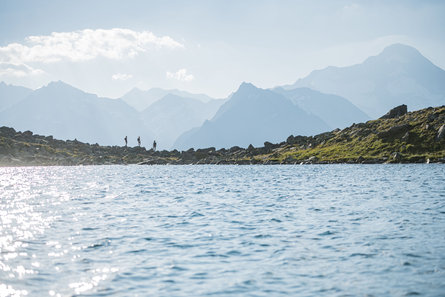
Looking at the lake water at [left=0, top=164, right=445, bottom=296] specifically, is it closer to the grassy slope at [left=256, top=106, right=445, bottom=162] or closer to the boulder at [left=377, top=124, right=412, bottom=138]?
the grassy slope at [left=256, top=106, right=445, bottom=162]

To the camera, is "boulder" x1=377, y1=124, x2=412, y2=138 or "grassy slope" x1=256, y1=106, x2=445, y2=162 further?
"boulder" x1=377, y1=124, x2=412, y2=138

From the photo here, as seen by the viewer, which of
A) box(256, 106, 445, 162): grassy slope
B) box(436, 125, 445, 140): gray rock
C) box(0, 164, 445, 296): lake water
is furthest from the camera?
box(436, 125, 445, 140): gray rock

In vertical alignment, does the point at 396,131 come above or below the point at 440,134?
above

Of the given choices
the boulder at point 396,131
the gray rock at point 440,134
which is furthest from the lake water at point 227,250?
the boulder at point 396,131

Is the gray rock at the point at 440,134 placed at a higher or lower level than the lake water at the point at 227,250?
higher

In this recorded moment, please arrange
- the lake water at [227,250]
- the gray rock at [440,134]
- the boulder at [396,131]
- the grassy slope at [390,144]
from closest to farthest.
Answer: the lake water at [227,250]
the grassy slope at [390,144]
the gray rock at [440,134]
the boulder at [396,131]

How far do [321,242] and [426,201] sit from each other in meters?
22.2

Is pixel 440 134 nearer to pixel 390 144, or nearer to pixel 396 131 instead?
pixel 390 144

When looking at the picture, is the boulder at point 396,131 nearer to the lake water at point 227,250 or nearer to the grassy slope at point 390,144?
the grassy slope at point 390,144

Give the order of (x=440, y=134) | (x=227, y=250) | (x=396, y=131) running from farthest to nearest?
(x=396, y=131), (x=440, y=134), (x=227, y=250)

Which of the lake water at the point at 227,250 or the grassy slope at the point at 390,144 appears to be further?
the grassy slope at the point at 390,144

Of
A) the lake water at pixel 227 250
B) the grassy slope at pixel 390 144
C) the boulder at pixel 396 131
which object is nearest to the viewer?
the lake water at pixel 227 250

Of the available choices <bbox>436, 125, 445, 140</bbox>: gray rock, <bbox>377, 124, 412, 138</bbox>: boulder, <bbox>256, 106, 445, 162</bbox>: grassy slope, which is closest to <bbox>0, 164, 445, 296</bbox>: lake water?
<bbox>256, 106, 445, 162</bbox>: grassy slope

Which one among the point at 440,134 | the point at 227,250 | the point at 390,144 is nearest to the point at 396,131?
the point at 390,144
